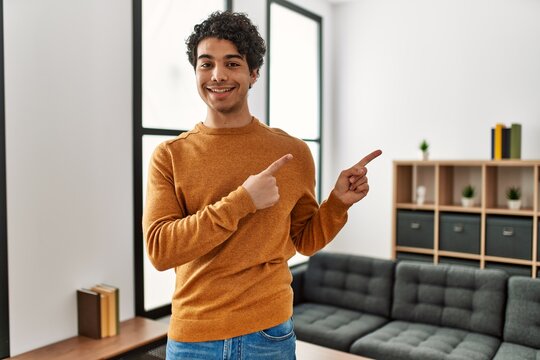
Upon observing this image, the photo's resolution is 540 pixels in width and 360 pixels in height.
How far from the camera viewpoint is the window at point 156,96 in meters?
2.81

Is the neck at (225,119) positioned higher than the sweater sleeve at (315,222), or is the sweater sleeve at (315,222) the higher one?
the neck at (225,119)

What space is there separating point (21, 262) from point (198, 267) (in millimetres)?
1384

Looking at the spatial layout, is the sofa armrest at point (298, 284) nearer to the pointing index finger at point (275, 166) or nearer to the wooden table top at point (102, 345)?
the wooden table top at point (102, 345)

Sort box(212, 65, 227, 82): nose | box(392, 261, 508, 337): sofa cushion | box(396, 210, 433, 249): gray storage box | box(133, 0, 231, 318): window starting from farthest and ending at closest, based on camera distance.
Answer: box(396, 210, 433, 249): gray storage box, box(392, 261, 508, 337): sofa cushion, box(133, 0, 231, 318): window, box(212, 65, 227, 82): nose

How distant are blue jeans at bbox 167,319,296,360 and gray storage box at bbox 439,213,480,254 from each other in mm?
2660

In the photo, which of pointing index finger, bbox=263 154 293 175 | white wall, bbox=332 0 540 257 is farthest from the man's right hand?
white wall, bbox=332 0 540 257

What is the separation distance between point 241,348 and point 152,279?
1.84m

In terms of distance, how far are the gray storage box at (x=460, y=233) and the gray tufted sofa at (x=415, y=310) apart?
434 millimetres

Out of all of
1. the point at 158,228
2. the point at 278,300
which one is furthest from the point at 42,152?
the point at 278,300

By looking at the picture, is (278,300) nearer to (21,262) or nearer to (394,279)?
(21,262)

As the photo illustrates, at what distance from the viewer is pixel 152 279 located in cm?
299

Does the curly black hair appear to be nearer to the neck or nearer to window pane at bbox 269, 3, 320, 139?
the neck

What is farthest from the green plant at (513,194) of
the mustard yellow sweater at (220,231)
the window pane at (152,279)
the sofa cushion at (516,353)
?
the mustard yellow sweater at (220,231)

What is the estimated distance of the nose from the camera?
51.8 inches
